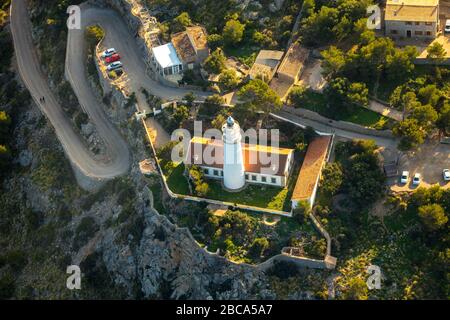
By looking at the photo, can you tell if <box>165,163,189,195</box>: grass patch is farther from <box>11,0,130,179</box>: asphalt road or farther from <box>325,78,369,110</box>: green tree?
<box>325,78,369,110</box>: green tree

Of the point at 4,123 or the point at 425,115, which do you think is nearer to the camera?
the point at 425,115

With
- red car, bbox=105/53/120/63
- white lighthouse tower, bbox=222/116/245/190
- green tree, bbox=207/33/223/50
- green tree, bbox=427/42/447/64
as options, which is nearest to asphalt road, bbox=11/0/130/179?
red car, bbox=105/53/120/63

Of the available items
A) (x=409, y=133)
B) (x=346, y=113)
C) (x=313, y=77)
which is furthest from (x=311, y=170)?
(x=313, y=77)

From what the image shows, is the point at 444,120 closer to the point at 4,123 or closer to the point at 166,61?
the point at 166,61

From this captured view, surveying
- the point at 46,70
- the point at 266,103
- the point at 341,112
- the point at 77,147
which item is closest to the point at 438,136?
the point at 341,112

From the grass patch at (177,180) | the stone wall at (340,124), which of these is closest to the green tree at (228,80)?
the stone wall at (340,124)
